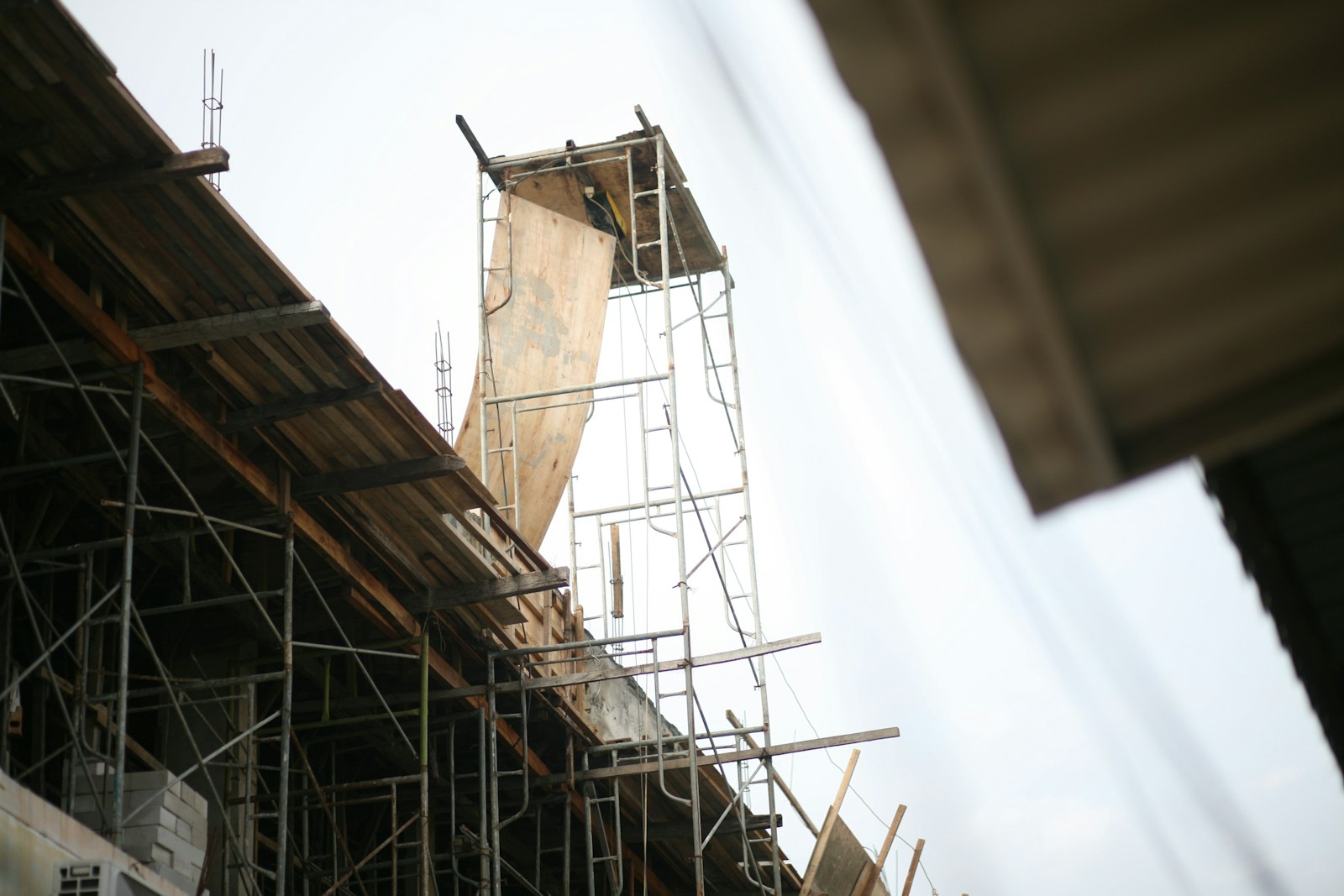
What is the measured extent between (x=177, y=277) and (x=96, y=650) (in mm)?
4295

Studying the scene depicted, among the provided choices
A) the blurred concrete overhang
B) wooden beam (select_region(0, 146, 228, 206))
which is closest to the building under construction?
wooden beam (select_region(0, 146, 228, 206))

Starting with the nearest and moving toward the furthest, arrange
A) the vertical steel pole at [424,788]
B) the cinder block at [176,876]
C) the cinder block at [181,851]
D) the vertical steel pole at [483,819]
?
the cinder block at [176,876] → the cinder block at [181,851] → the vertical steel pole at [424,788] → the vertical steel pole at [483,819]

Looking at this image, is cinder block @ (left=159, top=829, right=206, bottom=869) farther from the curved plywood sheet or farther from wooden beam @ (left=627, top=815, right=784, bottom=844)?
wooden beam @ (left=627, top=815, right=784, bottom=844)

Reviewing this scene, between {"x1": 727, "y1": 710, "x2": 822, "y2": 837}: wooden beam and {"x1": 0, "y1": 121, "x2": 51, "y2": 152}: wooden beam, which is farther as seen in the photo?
{"x1": 727, "y1": 710, "x2": 822, "y2": 837}: wooden beam

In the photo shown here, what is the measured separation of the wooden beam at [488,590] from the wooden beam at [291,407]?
302cm

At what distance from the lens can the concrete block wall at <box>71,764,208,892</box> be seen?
11641 millimetres

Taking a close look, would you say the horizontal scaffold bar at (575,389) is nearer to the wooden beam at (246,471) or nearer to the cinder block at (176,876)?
the wooden beam at (246,471)

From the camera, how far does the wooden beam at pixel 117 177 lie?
31.1ft

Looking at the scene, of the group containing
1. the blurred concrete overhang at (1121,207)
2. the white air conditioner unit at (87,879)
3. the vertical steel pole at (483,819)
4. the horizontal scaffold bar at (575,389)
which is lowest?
the blurred concrete overhang at (1121,207)

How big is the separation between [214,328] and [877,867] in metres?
11.7

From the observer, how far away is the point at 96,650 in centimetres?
1323

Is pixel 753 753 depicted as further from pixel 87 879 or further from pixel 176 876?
pixel 87 879

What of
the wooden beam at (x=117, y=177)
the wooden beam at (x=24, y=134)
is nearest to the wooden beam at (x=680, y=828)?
the wooden beam at (x=117, y=177)

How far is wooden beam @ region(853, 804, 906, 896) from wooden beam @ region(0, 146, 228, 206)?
12.4 m
